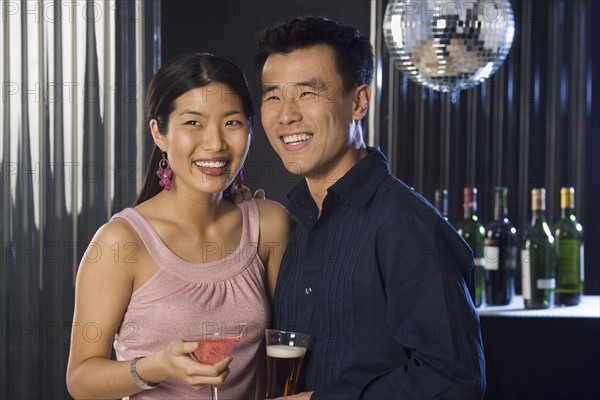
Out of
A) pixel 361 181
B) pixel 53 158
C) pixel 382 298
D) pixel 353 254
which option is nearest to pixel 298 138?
pixel 361 181

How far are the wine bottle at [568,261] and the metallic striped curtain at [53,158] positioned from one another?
1554 mm

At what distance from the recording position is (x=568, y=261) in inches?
125

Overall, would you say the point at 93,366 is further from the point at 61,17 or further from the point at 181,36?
the point at 181,36

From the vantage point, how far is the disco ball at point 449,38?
2.69 m

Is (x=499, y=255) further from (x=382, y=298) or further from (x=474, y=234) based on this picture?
(x=382, y=298)

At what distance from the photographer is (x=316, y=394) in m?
1.70

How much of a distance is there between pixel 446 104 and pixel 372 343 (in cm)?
242

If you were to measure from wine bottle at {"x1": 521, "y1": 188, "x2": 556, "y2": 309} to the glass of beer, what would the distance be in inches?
60.3

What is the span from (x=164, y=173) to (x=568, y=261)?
165cm

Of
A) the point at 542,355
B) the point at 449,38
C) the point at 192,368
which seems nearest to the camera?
the point at 192,368

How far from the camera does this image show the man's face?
6.24ft

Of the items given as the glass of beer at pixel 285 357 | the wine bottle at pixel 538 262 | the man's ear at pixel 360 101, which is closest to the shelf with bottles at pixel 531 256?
the wine bottle at pixel 538 262

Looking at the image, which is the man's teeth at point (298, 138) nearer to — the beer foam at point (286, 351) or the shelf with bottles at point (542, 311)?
the beer foam at point (286, 351)

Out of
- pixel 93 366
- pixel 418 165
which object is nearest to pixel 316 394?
pixel 93 366
